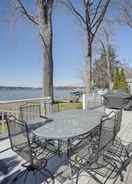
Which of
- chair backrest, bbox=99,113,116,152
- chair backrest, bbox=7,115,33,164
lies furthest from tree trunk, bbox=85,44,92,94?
chair backrest, bbox=7,115,33,164

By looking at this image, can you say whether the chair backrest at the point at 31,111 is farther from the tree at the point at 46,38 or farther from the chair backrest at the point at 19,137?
the tree at the point at 46,38

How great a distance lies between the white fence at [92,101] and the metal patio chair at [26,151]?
18.4 feet

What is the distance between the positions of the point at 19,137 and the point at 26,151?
0.68 ft

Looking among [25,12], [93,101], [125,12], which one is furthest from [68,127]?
[125,12]

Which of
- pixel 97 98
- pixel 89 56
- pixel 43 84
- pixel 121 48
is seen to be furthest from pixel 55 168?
pixel 121 48

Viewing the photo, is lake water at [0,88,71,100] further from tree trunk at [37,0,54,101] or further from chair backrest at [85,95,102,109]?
tree trunk at [37,0,54,101]

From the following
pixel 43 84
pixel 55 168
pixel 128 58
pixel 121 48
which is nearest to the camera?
pixel 55 168

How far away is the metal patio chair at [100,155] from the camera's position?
226 cm

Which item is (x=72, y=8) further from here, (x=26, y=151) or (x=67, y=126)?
(x=26, y=151)

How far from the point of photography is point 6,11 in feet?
28.6

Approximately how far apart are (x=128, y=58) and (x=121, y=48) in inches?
327

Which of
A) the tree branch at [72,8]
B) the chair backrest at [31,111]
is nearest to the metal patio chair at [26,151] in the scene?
the chair backrest at [31,111]

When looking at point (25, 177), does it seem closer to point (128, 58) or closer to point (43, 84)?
point (43, 84)

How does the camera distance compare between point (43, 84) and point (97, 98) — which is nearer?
point (43, 84)
